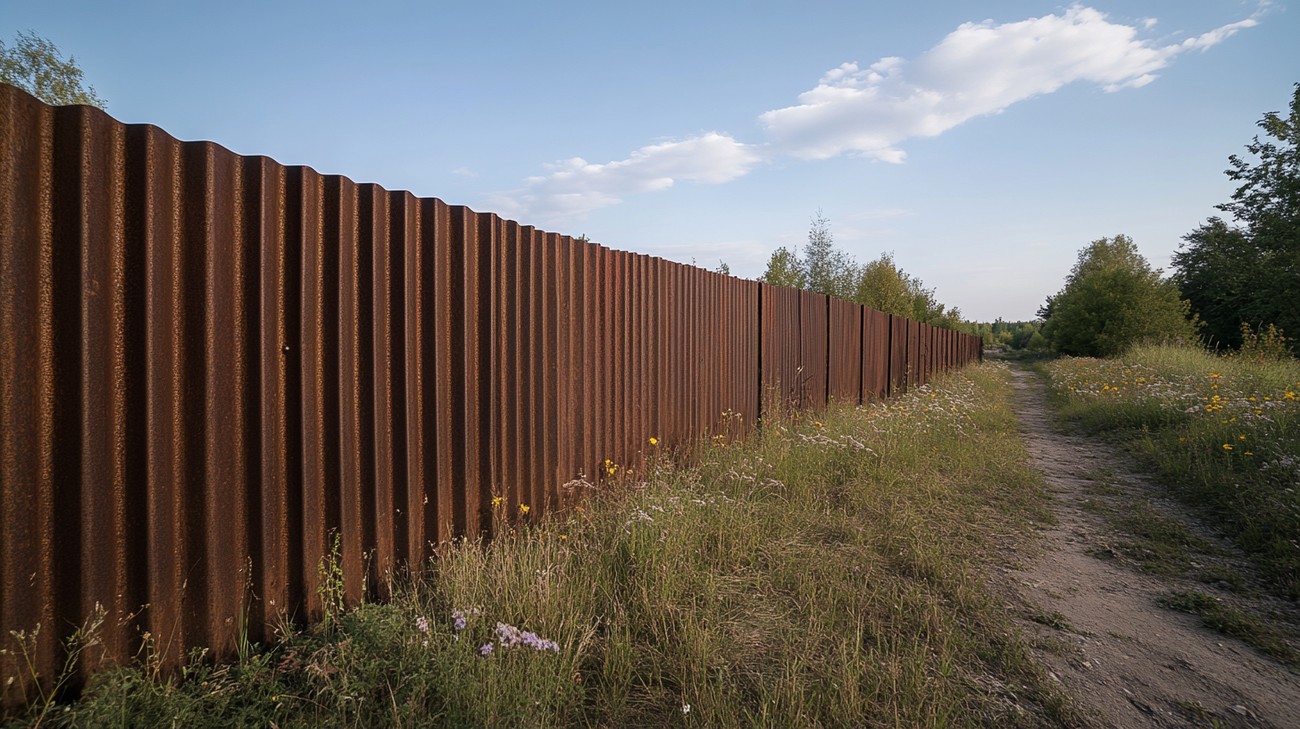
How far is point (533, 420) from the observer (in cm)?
367

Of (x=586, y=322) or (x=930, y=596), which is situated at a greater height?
(x=586, y=322)

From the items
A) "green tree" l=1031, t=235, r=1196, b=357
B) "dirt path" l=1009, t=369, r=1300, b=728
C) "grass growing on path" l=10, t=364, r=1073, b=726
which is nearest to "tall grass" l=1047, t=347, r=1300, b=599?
"dirt path" l=1009, t=369, r=1300, b=728

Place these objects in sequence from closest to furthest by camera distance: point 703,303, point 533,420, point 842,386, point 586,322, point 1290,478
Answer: point 533,420
point 586,322
point 1290,478
point 703,303
point 842,386

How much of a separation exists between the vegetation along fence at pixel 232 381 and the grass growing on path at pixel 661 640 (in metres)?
0.26

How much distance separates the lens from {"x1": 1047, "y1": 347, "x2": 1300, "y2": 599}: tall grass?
4.07 meters

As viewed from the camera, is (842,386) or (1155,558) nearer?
(1155,558)

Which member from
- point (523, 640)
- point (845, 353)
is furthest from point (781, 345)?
point (523, 640)

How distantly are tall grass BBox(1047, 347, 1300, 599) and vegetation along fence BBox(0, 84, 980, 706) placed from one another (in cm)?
470

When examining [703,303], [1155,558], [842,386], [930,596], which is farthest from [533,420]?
[842,386]

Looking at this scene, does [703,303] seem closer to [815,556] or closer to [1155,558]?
[815,556]

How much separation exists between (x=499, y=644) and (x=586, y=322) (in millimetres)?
2425

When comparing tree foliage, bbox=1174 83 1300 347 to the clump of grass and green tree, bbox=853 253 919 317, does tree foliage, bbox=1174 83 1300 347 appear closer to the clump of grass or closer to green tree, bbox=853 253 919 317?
green tree, bbox=853 253 919 317

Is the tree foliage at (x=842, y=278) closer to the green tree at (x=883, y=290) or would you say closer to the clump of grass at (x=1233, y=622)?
the green tree at (x=883, y=290)

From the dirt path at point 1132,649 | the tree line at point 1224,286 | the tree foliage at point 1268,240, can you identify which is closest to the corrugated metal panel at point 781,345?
the dirt path at point 1132,649
